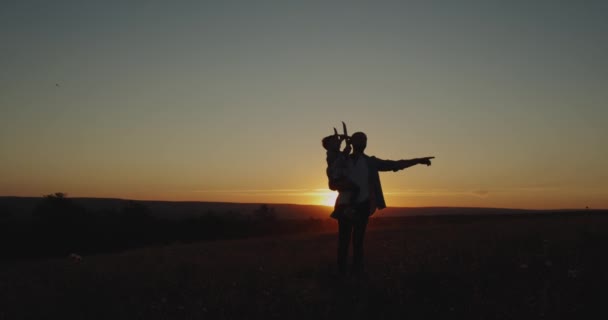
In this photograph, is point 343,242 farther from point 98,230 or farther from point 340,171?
point 98,230

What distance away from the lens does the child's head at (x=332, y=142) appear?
362 inches

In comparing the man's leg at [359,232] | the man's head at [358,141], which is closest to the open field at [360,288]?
the man's leg at [359,232]

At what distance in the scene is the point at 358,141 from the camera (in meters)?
9.51

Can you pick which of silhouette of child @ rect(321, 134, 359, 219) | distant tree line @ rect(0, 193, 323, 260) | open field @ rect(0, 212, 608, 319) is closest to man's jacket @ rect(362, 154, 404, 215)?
silhouette of child @ rect(321, 134, 359, 219)

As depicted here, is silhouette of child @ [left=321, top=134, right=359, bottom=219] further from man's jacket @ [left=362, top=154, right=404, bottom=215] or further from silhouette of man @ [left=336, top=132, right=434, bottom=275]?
man's jacket @ [left=362, top=154, right=404, bottom=215]

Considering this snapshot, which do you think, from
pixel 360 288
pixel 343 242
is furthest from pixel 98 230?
pixel 360 288

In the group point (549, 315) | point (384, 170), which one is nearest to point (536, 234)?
point (384, 170)

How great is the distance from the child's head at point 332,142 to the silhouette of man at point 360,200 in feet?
0.99

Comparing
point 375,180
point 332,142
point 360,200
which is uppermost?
point 332,142

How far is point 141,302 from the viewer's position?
793cm

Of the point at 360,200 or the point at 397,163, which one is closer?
the point at 360,200

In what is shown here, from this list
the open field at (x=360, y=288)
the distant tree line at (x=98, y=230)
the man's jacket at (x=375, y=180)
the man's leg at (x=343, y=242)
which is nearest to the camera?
the open field at (x=360, y=288)

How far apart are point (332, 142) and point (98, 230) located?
6003cm

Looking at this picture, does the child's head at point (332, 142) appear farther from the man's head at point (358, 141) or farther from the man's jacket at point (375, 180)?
the man's jacket at point (375, 180)
